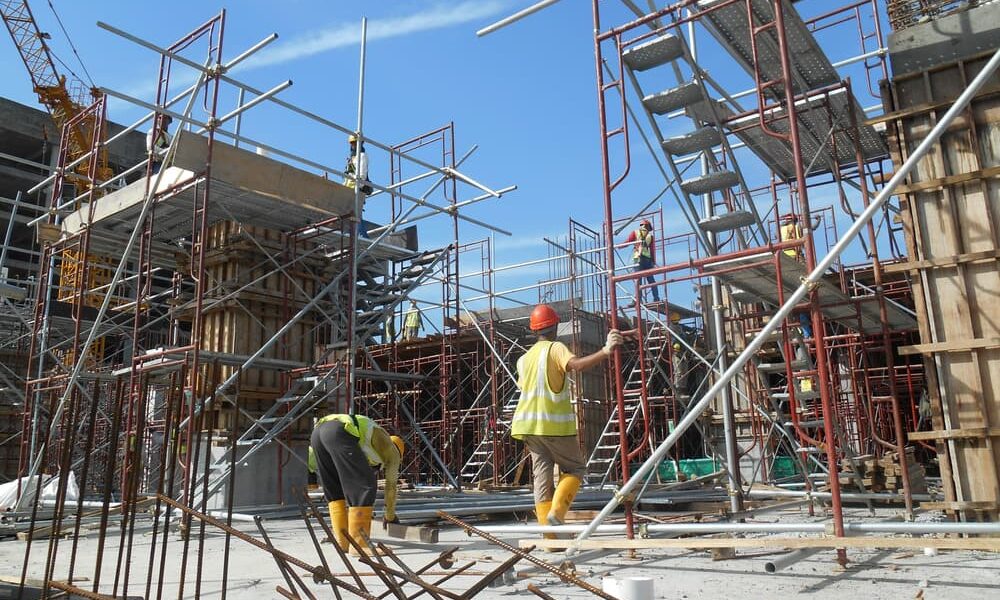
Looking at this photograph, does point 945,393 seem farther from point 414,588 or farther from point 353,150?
point 353,150

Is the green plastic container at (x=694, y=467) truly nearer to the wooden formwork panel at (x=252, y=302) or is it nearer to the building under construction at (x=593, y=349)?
the building under construction at (x=593, y=349)

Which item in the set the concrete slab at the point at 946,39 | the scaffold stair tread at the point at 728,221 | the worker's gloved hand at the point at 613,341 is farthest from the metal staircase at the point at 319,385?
the concrete slab at the point at 946,39

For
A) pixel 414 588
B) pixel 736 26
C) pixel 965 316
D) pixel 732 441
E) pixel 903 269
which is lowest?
pixel 414 588

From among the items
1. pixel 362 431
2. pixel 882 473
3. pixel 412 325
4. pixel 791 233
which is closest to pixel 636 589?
pixel 362 431

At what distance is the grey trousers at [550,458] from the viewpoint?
6090 millimetres

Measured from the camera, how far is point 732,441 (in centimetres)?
837

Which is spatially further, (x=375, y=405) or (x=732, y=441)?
(x=375, y=405)

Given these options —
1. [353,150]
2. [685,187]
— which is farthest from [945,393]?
[353,150]

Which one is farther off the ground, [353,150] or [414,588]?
[353,150]

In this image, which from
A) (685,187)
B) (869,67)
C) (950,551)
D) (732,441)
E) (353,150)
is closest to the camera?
(950,551)

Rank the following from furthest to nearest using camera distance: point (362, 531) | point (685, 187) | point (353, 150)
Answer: point (353, 150)
point (685, 187)
point (362, 531)

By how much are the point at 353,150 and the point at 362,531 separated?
33.8 feet

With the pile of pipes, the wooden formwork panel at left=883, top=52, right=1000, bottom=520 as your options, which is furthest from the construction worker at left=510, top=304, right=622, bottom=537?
the pile of pipes

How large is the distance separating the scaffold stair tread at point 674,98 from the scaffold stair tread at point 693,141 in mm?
289
